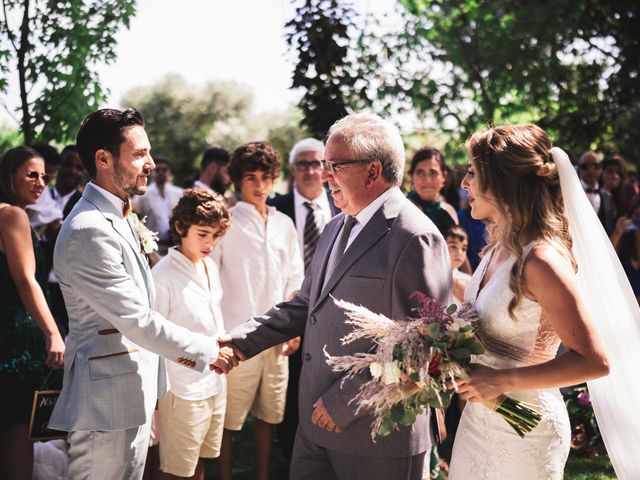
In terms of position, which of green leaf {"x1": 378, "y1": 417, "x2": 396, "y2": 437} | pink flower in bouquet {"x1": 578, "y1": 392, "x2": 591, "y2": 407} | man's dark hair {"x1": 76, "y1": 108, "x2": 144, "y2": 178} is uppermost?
man's dark hair {"x1": 76, "y1": 108, "x2": 144, "y2": 178}

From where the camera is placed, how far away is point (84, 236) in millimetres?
3164

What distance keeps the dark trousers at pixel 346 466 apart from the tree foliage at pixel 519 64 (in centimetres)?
660

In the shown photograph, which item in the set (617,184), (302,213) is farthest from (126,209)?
(617,184)

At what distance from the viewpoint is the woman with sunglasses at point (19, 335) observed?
403cm

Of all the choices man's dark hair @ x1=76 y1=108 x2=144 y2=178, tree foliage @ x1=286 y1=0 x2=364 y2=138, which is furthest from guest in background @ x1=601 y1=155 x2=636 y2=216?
man's dark hair @ x1=76 y1=108 x2=144 y2=178

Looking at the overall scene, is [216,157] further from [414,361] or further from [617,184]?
[414,361]

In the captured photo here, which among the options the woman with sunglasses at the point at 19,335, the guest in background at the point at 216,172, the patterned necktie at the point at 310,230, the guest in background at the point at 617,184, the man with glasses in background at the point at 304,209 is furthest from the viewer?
the guest in background at the point at 617,184

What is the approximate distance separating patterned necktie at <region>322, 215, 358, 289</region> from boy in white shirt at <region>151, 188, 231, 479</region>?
1131mm

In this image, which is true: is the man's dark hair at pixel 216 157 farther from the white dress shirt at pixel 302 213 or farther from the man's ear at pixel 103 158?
the man's ear at pixel 103 158

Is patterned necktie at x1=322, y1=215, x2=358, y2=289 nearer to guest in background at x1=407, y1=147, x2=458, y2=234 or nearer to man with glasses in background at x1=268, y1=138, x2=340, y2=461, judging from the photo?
man with glasses in background at x1=268, y1=138, x2=340, y2=461

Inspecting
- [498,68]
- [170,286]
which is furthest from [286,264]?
[498,68]

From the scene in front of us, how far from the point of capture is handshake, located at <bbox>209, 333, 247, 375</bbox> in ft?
12.1

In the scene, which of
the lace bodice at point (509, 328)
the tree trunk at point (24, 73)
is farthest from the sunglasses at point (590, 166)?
the lace bodice at point (509, 328)

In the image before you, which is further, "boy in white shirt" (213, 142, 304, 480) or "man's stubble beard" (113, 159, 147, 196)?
"boy in white shirt" (213, 142, 304, 480)
